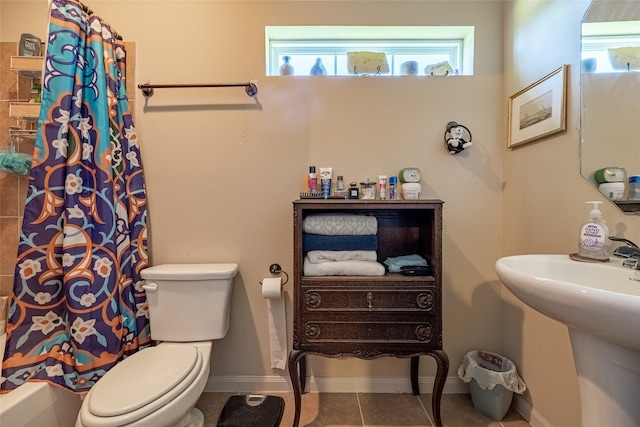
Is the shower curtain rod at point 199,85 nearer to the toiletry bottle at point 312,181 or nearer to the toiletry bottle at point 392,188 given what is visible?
the toiletry bottle at point 312,181

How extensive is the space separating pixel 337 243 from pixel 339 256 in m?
0.07

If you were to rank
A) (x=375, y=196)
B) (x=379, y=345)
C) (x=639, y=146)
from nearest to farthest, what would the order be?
(x=639, y=146)
(x=379, y=345)
(x=375, y=196)

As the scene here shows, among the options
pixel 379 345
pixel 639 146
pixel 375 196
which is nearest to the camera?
pixel 639 146

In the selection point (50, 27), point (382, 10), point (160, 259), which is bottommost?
point (160, 259)

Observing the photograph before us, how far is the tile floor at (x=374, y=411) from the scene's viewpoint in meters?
1.35

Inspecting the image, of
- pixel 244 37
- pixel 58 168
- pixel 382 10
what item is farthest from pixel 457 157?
pixel 58 168

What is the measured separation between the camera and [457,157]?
5.08 feet

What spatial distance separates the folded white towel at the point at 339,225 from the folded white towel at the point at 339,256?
9cm

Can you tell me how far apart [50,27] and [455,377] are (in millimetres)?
2785

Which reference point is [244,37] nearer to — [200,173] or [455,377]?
[200,173]

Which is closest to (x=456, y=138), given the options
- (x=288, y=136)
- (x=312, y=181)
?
(x=312, y=181)

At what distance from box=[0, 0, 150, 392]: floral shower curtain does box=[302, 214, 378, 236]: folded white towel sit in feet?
3.27

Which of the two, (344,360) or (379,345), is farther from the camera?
(344,360)

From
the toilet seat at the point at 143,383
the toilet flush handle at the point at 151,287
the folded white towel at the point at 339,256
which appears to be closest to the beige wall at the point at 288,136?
the toilet flush handle at the point at 151,287
